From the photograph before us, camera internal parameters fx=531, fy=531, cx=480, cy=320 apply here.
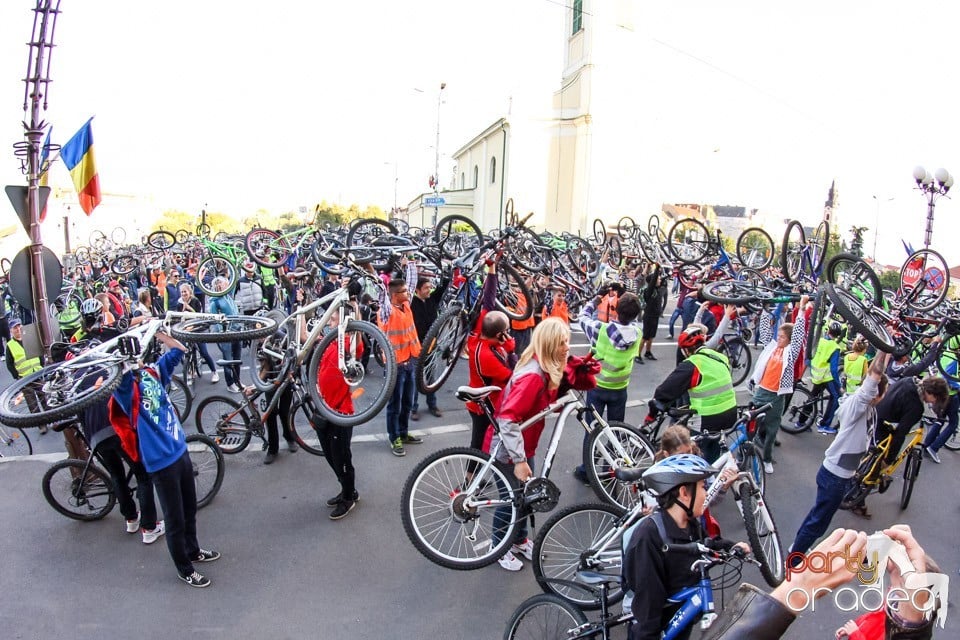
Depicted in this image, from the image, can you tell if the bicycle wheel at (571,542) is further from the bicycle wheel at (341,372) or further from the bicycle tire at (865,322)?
the bicycle tire at (865,322)

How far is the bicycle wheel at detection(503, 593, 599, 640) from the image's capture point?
9.98 feet

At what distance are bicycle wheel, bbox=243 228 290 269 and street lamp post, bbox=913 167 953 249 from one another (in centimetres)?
1276

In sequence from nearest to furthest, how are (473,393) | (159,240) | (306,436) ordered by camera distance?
1. (473,393)
2. (306,436)
3. (159,240)

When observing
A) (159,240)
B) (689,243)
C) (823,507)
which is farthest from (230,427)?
(159,240)

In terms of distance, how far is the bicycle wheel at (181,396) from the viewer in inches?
287

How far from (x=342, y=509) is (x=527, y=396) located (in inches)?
94.1

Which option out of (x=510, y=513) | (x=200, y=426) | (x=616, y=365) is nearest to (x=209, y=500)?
(x=200, y=426)

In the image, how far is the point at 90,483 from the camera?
16.5ft

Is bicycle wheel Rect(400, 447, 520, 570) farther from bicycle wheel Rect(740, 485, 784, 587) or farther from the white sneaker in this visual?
bicycle wheel Rect(740, 485, 784, 587)

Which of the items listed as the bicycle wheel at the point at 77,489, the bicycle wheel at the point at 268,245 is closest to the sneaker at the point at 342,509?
the bicycle wheel at the point at 77,489

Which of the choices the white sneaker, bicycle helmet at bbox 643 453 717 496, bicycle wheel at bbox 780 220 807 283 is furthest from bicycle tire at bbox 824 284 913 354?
the white sneaker

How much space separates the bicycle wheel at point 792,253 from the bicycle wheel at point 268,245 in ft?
30.8

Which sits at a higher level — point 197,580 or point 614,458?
point 614,458

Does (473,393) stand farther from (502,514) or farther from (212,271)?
(212,271)
